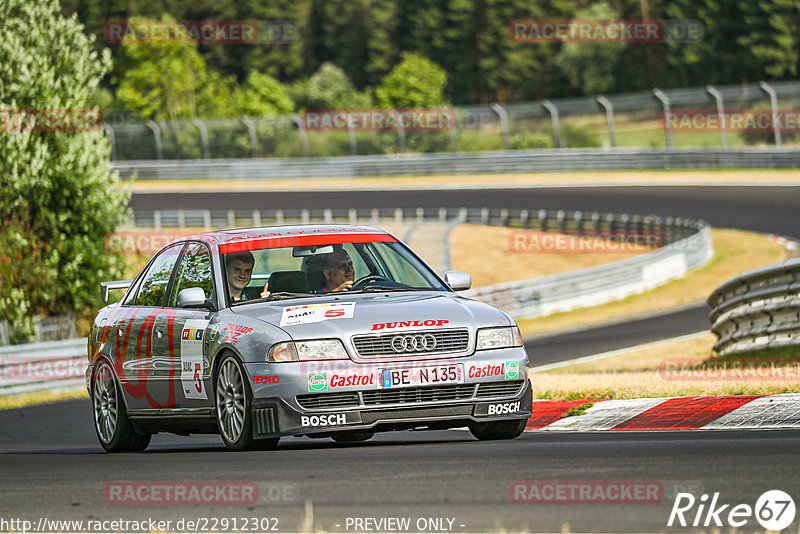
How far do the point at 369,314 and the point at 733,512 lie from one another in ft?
11.2

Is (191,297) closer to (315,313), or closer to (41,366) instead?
(315,313)

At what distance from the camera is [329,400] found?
311 inches

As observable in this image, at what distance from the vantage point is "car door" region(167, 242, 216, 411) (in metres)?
8.63

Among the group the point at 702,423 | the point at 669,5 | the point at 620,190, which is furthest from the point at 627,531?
the point at 669,5

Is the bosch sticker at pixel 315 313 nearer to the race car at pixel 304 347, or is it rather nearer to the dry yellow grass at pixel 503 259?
the race car at pixel 304 347

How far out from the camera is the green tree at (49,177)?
2688 cm

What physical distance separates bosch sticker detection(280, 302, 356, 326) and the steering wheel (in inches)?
26.1

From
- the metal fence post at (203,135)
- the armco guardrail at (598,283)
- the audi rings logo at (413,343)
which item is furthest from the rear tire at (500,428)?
the metal fence post at (203,135)

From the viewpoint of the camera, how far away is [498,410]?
827cm

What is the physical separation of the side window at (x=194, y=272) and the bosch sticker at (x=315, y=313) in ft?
3.12

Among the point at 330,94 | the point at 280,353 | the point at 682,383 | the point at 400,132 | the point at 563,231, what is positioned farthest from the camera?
the point at 330,94

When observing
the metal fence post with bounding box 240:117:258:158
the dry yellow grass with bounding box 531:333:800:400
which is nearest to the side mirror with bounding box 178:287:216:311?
the dry yellow grass with bounding box 531:333:800:400

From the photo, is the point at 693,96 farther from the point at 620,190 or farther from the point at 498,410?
the point at 498,410

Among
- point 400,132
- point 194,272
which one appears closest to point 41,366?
point 194,272
